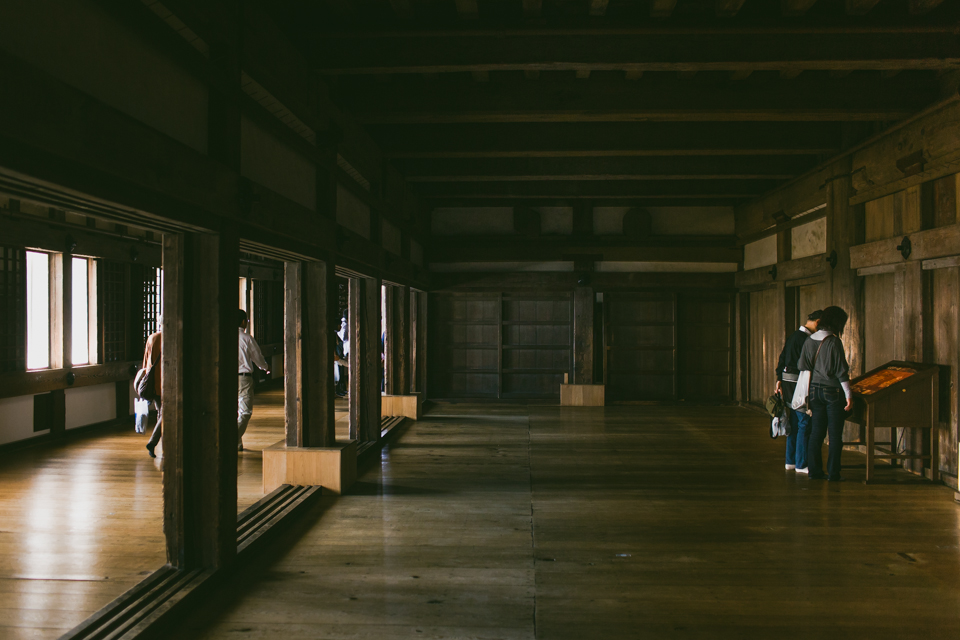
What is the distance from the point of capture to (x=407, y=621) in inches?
107

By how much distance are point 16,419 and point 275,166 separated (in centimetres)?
477

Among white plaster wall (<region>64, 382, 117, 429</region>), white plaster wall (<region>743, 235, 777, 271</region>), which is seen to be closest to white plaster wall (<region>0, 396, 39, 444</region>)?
white plaster wall (<region>64, 382, 117, 429</region>)

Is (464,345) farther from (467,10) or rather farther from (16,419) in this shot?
(467,10)

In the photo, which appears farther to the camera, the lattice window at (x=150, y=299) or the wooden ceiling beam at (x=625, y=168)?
the lattice window at (x=150, y=299)

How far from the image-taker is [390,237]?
7258 millimetres

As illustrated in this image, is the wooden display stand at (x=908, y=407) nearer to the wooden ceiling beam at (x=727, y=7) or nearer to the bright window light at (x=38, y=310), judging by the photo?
the wooden ceiling beam at (x=727, y=7)

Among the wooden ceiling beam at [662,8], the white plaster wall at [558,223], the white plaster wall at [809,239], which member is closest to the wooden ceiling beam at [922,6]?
the wooden ceiling beam at [662,8]

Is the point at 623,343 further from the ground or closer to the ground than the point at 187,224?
closer to the ground

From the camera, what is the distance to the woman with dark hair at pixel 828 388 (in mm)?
5039

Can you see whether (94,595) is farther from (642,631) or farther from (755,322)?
(755,322)

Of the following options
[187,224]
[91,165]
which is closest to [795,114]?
[187,224]

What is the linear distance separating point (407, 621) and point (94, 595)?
153 cm

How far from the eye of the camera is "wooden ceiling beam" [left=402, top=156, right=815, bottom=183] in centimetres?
713

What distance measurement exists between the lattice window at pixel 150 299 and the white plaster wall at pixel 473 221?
4.14 meters
